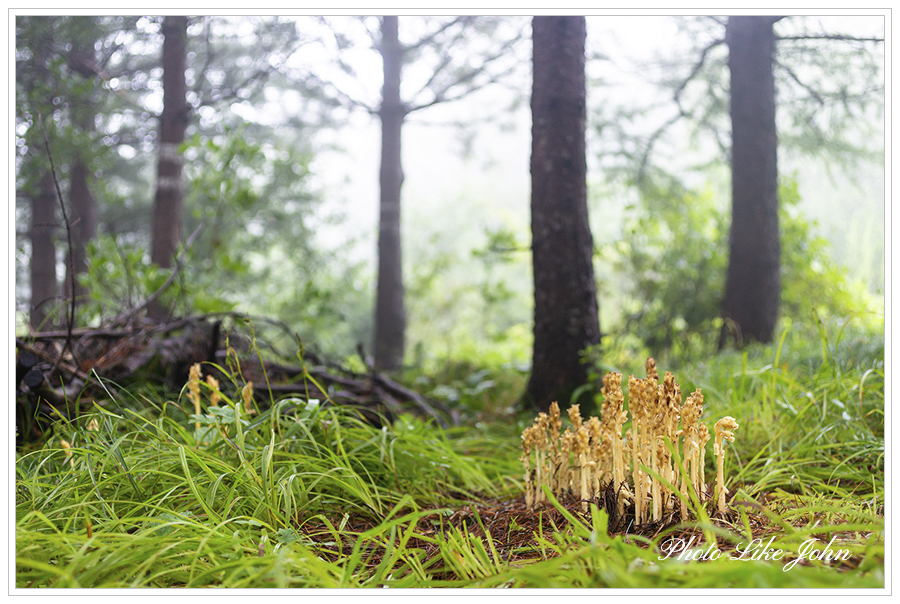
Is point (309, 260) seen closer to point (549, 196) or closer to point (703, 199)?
point (703, 199)

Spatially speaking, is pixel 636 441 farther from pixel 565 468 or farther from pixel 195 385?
pixel 195 385

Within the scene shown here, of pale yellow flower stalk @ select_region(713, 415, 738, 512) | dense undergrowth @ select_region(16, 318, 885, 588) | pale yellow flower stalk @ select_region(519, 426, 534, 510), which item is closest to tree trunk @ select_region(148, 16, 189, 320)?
dense undergrowth @ select_region(16, 318, 885, 588)

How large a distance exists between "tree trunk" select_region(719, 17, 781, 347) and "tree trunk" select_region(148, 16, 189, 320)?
17.3ft

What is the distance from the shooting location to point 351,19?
615 centimetres

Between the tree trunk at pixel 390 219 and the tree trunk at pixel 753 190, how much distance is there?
3706 mm

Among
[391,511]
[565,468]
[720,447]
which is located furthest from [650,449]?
[391,511]

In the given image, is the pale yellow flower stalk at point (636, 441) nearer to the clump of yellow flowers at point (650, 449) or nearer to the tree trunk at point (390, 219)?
the clump of yellow flowers at point (650, 449)

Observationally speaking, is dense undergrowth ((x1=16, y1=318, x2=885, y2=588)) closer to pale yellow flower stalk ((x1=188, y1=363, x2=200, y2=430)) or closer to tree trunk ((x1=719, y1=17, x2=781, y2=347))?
pale yellow flower stalk ((x1=188, y1=363, x2=200, y2=430))

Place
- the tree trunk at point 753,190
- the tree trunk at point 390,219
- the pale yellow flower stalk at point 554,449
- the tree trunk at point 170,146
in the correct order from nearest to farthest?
the pale yellow flower stalk at point 554,449 → the tree trunk at point 753,190 → the tree trunk at point 170,146 → the tree trunk at point 390,219

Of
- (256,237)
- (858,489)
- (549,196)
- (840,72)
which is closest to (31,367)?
(549,196)

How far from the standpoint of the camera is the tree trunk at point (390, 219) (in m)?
6.62

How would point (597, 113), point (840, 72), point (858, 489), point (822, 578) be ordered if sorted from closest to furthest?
point (822, 578), point (858, 489), point (840, 72), point (597, 113)

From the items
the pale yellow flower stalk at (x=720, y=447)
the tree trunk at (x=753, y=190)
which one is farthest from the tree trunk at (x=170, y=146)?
the tree trunk at (x=753, y=190)

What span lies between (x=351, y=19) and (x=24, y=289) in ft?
32.1
